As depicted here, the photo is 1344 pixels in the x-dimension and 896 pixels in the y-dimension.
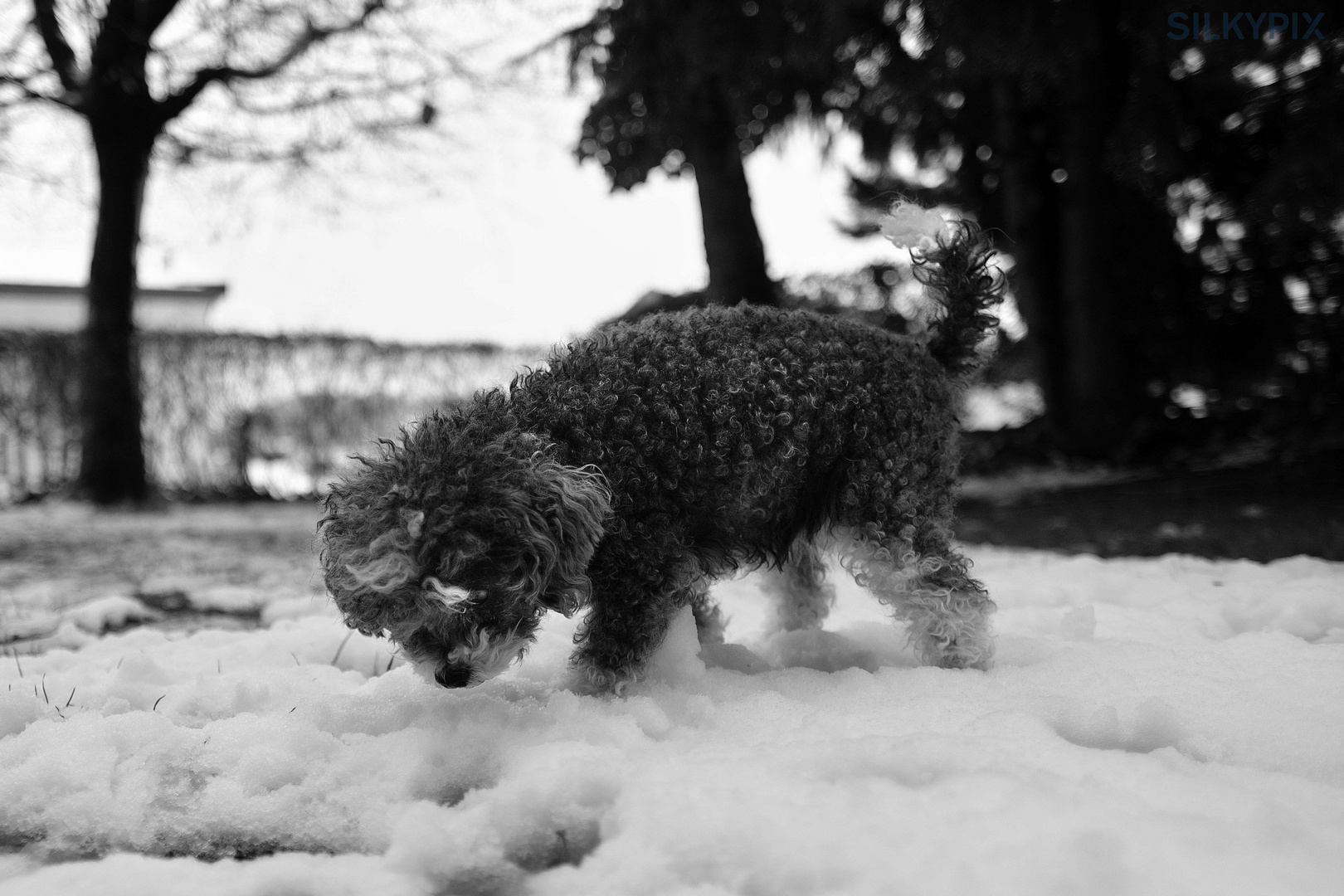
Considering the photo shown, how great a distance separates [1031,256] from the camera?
9.91m

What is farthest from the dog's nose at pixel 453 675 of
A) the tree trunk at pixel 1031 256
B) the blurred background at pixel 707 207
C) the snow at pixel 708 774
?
the tree trunk at pixel 1031 256

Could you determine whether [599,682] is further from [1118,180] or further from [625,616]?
[1118,180]

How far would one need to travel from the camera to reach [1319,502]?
6.57 m

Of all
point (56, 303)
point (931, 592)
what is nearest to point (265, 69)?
point (931, 592)

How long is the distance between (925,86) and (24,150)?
410 inches

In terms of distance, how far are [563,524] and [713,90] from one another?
22.4 feet

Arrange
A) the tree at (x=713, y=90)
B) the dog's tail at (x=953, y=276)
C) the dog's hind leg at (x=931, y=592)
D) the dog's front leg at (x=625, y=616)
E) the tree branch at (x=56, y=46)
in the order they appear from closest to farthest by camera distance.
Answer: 1. the dog's front leg at (x=625, y=616)
2. the dog's hind leg at (x=931, y=592)
3. the dog's tail at (x=953, y=276)
4. the tree at (x=713, y=90)
5. the tree branch at (x=56, y=46)

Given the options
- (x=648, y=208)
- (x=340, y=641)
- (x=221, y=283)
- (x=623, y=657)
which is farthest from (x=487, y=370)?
(x=221, y=283)

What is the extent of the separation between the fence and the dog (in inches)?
284

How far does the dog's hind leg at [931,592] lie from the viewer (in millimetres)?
2713

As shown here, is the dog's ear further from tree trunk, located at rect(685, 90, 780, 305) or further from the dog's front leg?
tree trunk, located at rect(685, 90, 780, 305)

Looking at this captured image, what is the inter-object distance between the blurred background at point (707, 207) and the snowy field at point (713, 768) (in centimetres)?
301

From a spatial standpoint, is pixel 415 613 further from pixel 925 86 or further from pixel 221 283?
pixel 221 283

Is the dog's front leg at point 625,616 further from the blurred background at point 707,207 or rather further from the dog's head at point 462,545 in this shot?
the blurred background at point 707,207
